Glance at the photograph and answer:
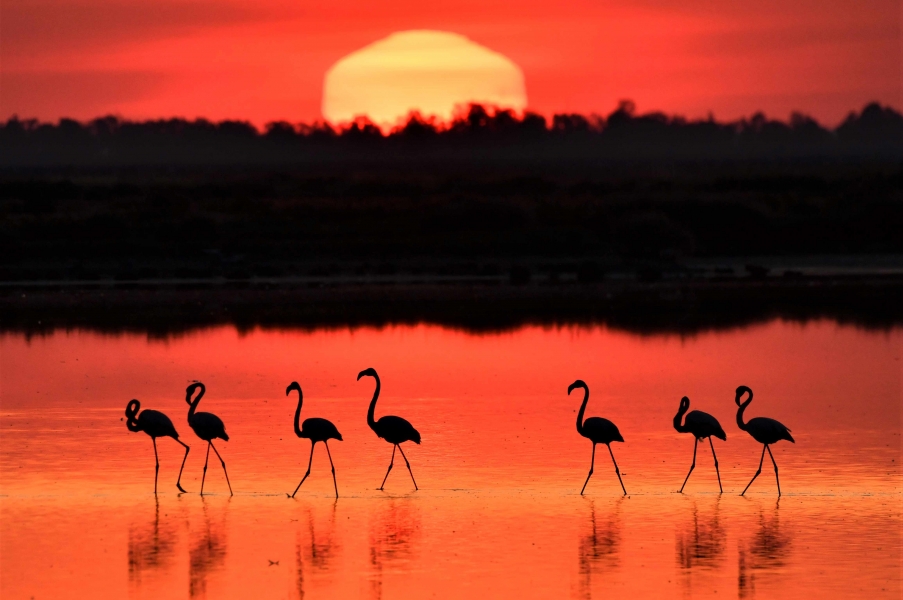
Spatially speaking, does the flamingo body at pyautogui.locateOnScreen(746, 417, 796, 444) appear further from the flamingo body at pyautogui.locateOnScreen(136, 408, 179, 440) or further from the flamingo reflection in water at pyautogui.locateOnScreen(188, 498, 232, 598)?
the flamingo body at pyautogui.locateOnScreen(136, 408, 179, 440)

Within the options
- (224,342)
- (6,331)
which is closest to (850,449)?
(224,342)

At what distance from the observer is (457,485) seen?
14.6 m

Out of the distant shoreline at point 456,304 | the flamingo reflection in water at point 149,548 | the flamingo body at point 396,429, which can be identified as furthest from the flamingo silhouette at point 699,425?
the distant shoreline at point 456,304

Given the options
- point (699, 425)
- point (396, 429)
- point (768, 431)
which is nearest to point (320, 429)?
point (396, 429)

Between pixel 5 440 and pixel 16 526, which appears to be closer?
pixel 16 526

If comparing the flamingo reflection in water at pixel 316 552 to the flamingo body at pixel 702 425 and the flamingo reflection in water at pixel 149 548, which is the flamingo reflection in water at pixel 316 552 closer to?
the flamingo reflection in water at pixel 149 548

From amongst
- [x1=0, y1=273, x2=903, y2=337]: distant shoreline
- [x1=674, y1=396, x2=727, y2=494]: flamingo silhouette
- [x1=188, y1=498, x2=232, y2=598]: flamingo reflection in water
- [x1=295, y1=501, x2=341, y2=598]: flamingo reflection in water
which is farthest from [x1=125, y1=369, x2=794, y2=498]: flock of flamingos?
[x1=0, y1=273, x2=903, y2=337]: distant shoreline

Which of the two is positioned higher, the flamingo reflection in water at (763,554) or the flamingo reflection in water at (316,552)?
the flamingo reflection in water at (316,552)

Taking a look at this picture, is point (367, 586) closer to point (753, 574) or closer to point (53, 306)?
point (753, 574)

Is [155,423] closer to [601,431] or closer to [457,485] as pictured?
[457,485]

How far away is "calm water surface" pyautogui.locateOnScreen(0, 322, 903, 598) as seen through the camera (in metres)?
11.3

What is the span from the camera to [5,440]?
1702 cm

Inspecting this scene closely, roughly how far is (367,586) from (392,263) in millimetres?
35679

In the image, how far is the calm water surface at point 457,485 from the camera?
1128 centimetres
